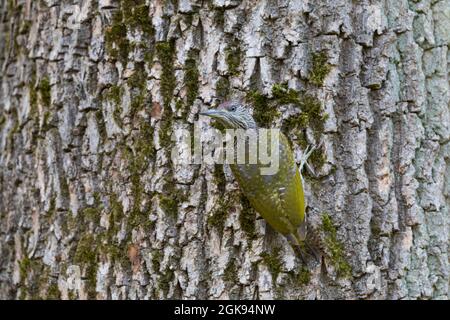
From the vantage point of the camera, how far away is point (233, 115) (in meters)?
3.08

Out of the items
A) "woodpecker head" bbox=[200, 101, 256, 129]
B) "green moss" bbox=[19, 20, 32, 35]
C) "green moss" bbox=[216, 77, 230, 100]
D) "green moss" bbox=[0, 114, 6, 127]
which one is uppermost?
"green moss" bbox=[19, 20, 32, 35]

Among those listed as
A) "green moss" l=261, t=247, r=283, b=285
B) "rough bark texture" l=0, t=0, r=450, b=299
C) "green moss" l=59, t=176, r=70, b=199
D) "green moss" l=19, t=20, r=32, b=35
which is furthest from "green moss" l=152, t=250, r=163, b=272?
"green moss" l=19, t=20, r=32, b=35

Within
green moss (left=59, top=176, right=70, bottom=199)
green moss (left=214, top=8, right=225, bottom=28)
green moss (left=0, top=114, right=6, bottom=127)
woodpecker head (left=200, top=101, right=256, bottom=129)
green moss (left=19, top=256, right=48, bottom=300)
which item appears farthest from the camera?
green moss (left=0, top=114, right=6, bottom=127)

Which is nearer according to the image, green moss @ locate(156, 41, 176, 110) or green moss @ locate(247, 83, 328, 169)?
green moss @ locate(247, 83, 328, 169)

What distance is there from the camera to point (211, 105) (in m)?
3.19

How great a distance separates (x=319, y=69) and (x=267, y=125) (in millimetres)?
363

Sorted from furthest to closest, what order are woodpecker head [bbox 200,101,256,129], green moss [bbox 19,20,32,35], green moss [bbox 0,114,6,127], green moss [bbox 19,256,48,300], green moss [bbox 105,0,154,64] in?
green moss [bbox 0,114,6,127] → green moss [bbox 19,20,32,35] → green moss [bbox 19,256,48,300] → green moss [bbox 105,0,154,64] → woodpecker head [bbox 200,101,256,129]

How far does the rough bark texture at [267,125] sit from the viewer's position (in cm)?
314

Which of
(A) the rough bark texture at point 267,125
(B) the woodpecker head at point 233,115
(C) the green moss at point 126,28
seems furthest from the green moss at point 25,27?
(B) the woodpecker head at point 233,115

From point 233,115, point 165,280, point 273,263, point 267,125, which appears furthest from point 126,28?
point 273,263

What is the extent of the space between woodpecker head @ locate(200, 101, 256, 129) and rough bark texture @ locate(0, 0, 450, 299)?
0.07 metres

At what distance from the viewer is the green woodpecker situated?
3080mm

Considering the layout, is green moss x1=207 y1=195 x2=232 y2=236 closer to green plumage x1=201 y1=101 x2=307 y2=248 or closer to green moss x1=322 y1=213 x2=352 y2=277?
green plumage x1=201 y1=101 x2=307 y2=248

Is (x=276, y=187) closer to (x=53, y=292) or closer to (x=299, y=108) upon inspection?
(x=299, y=108)
